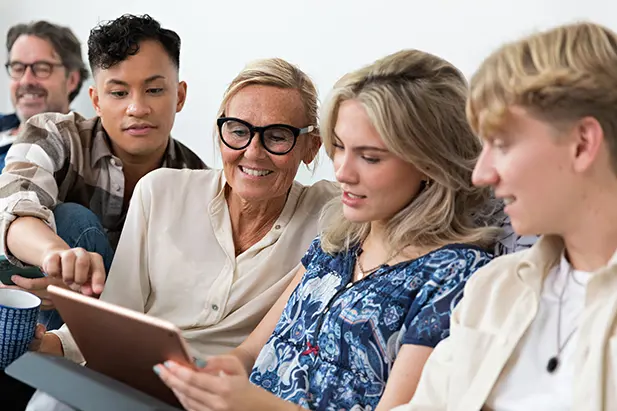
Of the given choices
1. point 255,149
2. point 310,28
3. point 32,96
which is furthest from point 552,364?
point 32,96

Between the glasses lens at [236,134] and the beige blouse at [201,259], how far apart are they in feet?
0.51

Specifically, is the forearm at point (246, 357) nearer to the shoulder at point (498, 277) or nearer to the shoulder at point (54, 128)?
the shoulder at point (498, 277)

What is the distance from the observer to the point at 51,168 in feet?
7.30

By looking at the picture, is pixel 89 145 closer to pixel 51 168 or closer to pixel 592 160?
pixel 51 168

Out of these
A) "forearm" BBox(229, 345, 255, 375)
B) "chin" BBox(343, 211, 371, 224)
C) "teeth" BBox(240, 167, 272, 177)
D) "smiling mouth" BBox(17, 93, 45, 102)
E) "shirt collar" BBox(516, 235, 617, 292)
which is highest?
"smiling mouth" BBox(17, 93, 45, 102)

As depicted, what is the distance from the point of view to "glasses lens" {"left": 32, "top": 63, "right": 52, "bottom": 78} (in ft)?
11.0

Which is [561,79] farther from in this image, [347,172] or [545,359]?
[347,172]

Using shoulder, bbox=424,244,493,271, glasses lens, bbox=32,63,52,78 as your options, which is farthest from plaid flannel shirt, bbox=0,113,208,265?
shoulder, bbox=424,244,493,271

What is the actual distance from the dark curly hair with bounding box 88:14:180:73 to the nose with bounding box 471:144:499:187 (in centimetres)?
134

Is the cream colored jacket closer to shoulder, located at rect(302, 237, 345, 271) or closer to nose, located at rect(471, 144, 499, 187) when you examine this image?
nose, located at rect(471, 144, 499, 187)

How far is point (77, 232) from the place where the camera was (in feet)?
6.93

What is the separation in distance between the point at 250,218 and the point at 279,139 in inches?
8.2

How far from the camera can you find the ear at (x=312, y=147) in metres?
1.90

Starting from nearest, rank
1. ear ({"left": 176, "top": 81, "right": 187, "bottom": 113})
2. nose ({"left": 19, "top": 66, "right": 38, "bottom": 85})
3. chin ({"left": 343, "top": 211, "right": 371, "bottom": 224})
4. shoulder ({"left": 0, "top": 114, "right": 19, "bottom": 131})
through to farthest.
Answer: chin ({"left": 343, "top": 211, "right": 371, "bottom": 224}), ear ({"left": 176, "top": 81, "right": 187, "bottom": 113}), nose ({"left": 19, "top": 66, "right": 38, "bottom": 85}), shoulder ({"left": 0, "top": 114, "right": 19, "bottom": 131})
